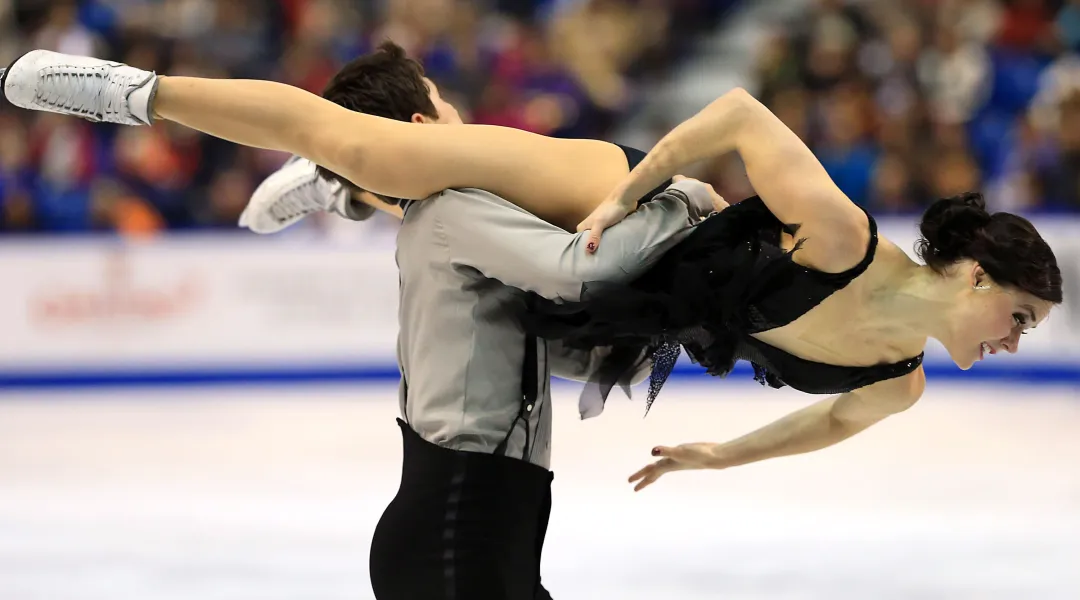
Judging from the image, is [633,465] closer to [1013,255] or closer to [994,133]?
[1013,255]

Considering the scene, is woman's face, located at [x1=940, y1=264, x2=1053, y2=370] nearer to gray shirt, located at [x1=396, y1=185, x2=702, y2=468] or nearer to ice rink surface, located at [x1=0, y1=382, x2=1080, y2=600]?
gray shirt, located at [x1=396, y1=185, x2=702, y2=468]

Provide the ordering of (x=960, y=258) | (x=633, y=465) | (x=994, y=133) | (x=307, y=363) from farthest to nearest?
(x=994, y=133)
(x=307, y=363)
(x=633, y=465)
(x=960, y=258)

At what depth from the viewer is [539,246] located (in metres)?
2.04

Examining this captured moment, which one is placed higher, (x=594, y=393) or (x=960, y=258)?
(x=960, y=258)

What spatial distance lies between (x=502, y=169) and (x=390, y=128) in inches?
8.1

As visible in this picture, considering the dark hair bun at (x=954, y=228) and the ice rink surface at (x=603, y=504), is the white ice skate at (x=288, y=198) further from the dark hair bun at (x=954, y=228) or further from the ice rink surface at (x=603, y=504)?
the dark hair bun at (x=954, y=228)

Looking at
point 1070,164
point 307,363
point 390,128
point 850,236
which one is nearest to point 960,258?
point 850,236

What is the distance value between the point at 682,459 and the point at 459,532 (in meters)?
0.73

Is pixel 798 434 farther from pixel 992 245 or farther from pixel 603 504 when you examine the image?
pixel 603 504

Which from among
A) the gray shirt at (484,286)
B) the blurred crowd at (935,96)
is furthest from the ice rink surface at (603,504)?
the blurred crowd at (935,96)

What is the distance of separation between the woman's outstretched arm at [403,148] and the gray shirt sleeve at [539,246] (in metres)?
0.06


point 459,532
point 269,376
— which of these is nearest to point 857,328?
point 459,532

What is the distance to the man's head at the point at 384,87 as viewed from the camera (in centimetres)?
231

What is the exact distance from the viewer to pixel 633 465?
184 inches
